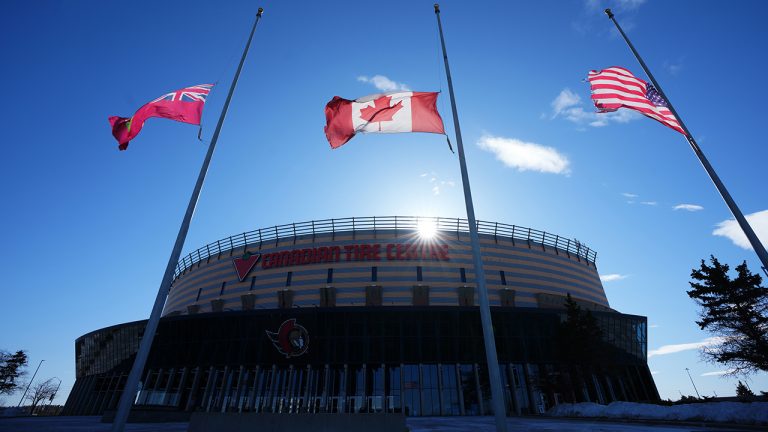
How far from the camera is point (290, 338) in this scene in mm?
34906

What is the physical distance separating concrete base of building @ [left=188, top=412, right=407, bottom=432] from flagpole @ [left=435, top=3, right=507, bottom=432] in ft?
11.7

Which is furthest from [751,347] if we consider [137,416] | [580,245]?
[137,416]

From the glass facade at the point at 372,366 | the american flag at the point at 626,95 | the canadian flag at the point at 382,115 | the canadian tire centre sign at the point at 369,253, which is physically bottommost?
the glass facade at the point at 372,366

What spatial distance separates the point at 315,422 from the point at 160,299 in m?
6.49

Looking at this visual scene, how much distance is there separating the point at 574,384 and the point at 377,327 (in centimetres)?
1842

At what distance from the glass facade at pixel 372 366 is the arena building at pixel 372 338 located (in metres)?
0.11

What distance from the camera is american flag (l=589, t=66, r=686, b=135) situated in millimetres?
16438

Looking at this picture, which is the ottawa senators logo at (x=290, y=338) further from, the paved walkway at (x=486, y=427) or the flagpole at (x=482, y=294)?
the flagpole at (x=482, y=294)

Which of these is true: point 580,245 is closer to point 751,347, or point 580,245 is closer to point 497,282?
point 497,282

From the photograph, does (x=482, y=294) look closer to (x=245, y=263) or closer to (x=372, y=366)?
(x=372, y=366)

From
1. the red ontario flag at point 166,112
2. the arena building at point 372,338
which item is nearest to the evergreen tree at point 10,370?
the arena building at point 372,338

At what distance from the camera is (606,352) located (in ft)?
111

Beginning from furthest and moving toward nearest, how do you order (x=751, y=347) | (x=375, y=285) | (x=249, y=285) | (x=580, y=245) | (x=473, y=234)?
(x=580, y=245) → (x=249, y=285) → (x=375, y=285) → (x=751, y=347) → (x=473, y=234)

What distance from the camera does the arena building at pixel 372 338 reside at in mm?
33312
